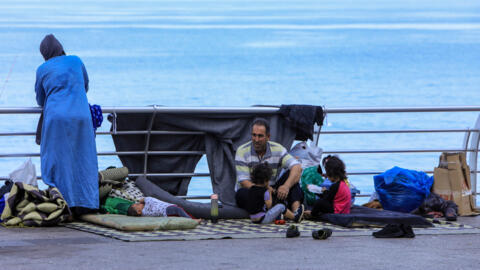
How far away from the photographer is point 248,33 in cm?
6612

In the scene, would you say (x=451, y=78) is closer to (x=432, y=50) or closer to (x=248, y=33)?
(x=432, y=50)

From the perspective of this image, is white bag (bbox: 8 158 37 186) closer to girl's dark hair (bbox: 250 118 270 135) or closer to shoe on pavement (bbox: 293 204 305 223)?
girl's dark hair (bbox: 250 118 270 135)

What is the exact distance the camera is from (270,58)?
53.3m

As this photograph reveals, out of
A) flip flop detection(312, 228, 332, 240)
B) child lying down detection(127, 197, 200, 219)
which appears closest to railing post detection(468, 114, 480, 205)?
flip flop detection(312, 228, 332, 240)

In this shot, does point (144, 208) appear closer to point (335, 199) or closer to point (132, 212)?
point (132, 212)

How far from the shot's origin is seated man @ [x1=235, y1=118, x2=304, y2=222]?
712 centimetres

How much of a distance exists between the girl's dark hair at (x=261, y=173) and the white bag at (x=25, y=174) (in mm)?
1859

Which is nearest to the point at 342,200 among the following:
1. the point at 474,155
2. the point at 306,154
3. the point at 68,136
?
the point at 306,154

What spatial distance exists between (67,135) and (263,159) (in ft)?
5.40

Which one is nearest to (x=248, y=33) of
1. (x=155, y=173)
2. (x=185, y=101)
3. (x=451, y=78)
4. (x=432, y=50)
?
(x=432, y=50)

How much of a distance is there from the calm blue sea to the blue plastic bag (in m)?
11.6

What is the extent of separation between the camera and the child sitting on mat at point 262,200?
6898 mm

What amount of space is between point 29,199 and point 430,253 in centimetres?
309

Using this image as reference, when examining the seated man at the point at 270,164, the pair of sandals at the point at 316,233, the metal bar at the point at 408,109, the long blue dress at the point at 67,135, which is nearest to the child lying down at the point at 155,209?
the long blue dress at the point at 67,135
